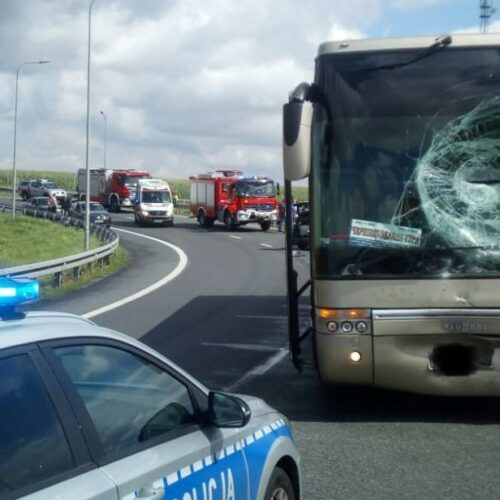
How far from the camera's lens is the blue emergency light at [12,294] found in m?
3.71

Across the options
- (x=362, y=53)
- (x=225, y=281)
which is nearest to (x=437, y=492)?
(x=362, y=53)

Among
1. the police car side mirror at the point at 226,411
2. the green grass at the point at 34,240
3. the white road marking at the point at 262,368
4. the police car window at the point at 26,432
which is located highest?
the police car window at the point at 26,432

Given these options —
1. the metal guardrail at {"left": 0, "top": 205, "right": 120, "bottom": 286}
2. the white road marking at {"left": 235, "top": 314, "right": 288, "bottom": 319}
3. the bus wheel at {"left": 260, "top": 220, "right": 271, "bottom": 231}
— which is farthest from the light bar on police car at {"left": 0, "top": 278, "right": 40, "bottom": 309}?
the bus wheel at {"left": 260, "top": 220, "right": 271, "bottom": 231}

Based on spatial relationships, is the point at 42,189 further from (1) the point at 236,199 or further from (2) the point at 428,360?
(2) the point at 428,360

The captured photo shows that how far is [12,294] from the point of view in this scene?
3717mm

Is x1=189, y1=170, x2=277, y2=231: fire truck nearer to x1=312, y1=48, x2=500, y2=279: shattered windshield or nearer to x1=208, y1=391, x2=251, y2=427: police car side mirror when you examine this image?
x1=312, y1=48, x2=500, y2=279: shattered windshield

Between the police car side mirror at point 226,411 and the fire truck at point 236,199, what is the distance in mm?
47292

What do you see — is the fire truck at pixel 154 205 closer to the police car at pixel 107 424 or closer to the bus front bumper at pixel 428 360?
the bus front bumper at pixel 428 360

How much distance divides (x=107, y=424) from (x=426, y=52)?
5.79m

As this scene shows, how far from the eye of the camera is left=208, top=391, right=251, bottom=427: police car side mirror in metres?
4.33

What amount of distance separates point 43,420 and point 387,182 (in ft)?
18.6

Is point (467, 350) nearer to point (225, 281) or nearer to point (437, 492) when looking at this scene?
point (437, 492)

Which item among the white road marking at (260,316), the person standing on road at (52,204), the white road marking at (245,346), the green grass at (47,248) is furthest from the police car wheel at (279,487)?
the person standing on road at (52,204)

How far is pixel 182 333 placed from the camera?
15.2m
